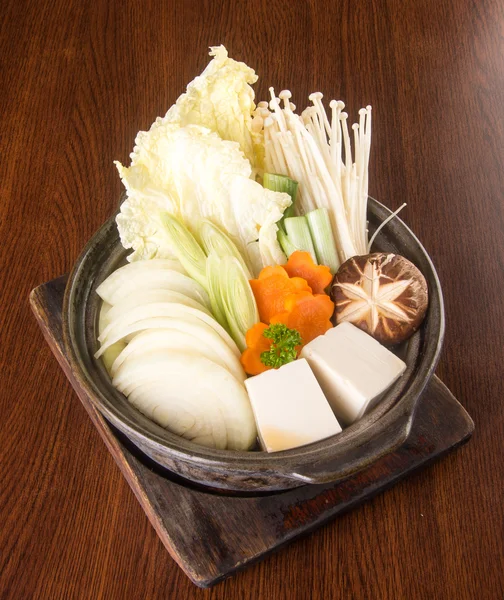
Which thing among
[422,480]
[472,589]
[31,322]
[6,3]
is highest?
[6,3]

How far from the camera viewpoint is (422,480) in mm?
1591

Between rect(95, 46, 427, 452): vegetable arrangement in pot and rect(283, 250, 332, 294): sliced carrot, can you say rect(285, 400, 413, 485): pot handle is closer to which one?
rect(95, 46, 427, 452): vegetable arrangement in pot

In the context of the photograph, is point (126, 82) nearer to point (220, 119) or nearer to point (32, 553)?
point (220, 119)

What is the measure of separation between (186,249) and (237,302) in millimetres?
182

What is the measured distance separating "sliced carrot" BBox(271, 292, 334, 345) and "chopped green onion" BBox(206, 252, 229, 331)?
0.42ft

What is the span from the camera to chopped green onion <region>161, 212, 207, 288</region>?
1585mm

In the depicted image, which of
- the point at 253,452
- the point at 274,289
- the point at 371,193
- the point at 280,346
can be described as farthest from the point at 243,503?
the point at 371,193

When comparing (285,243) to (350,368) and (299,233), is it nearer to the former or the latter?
(299,233)

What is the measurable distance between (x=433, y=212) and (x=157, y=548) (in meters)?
1.25

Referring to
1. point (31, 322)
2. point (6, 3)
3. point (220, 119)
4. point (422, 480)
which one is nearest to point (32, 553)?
point (31, 322)

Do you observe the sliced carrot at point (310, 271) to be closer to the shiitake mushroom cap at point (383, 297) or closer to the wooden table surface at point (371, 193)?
the shiitake mushroom cap at point (383, 297)

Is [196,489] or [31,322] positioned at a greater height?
[31,322]

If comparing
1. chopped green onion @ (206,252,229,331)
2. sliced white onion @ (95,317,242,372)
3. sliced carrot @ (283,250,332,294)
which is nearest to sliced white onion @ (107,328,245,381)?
sliced white onion @ (95,317,242,372)

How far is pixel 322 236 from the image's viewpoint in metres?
1.64
